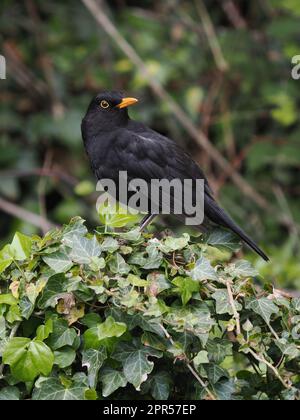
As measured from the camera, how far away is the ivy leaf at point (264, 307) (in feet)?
8.40

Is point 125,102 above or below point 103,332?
above

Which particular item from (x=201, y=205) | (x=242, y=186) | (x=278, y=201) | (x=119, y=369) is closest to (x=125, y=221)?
(x=119, y=369)

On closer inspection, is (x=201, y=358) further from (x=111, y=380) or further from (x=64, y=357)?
(x=64, y=357)

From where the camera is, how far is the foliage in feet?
8.11

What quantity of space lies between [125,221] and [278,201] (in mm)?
4841

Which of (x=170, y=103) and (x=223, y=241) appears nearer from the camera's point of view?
(x=223, y=241)

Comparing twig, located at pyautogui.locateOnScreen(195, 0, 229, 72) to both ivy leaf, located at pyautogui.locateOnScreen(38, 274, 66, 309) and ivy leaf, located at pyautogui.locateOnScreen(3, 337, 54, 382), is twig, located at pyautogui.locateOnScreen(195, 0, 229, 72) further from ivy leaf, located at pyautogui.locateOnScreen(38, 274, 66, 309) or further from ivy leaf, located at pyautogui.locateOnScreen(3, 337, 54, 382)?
ivy leaf, located at pyautogui.locateOnScreen(3, 337, 54, 382)

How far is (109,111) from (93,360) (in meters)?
2.33

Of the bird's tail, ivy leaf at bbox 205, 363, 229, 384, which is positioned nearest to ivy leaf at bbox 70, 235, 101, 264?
ivy leaf at bbox 205, 363, 229, 384

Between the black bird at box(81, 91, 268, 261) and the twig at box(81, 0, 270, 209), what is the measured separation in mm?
1810

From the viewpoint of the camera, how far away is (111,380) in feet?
8.21

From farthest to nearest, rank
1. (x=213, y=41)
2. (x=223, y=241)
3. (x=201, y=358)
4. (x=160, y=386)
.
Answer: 1. (x=213, y=41)
2. (x=223, y=241)
3. (x=160, y=386)
4. (x=201, y=358)

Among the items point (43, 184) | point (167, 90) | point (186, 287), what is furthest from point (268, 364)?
point (167, 90)

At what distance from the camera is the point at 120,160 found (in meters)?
4.39
